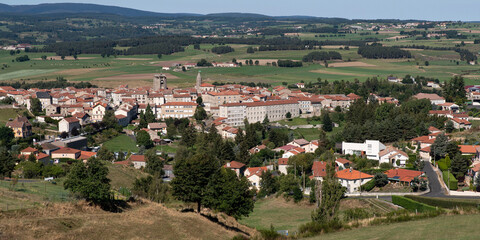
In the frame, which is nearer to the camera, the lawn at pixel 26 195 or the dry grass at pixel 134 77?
the lawn at pixel 26 195

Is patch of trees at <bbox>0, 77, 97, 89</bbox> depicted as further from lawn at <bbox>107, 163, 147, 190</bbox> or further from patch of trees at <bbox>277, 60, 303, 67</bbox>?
lawn at <bbox>107, 163, 147, 190</bbox>

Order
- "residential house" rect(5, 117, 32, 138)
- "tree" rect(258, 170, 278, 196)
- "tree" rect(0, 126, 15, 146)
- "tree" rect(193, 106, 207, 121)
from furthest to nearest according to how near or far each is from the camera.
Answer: "tree" rect(193, 106, 207, 121)
"residential house" rect(5, 117, 32, 138)
"tree" rect(0, 126, 15, 146)
"tree" rect(258, 170, 278, 196)

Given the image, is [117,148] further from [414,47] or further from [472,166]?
[414,47]

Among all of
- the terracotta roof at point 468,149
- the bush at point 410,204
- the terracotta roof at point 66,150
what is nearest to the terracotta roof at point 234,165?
the terracotta roof at point 66,150

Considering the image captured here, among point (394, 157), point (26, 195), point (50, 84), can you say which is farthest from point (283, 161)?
point (50, 84)

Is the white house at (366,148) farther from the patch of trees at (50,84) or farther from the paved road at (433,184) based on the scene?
the patch of trees at (50,84)

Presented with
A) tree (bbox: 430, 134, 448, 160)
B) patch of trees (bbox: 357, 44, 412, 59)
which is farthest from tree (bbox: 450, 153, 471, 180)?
patch of trees (bbox: 357, 44, 412, 59)

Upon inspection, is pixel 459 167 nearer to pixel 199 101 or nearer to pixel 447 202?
pixel 447 202

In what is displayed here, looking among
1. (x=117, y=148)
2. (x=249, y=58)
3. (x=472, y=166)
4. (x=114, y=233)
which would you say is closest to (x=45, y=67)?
(x=249, y=58)
